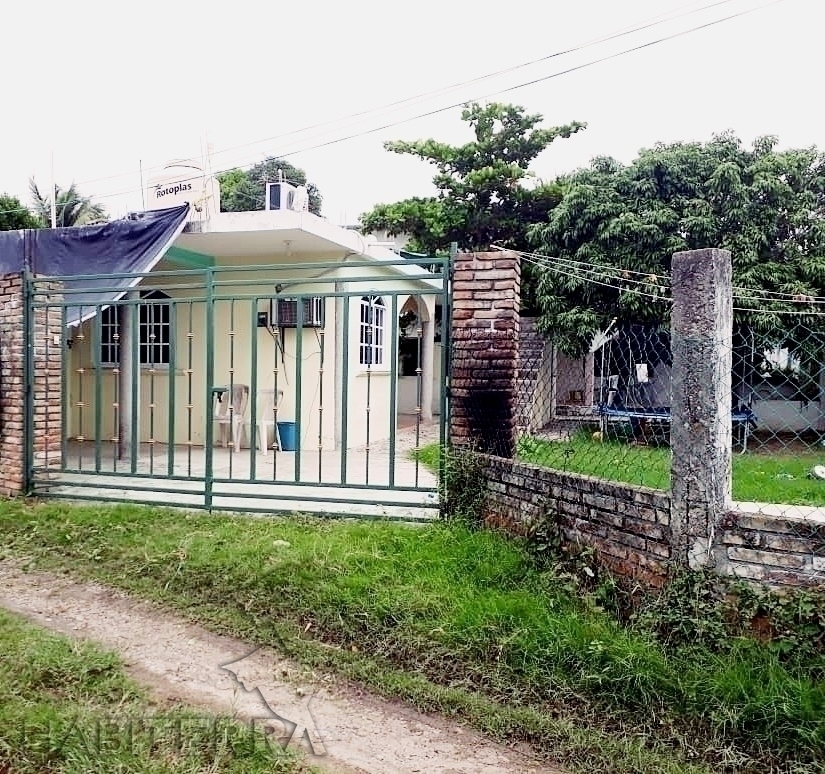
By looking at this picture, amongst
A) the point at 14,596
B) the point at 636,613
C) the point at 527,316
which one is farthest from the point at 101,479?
the point at 527,316

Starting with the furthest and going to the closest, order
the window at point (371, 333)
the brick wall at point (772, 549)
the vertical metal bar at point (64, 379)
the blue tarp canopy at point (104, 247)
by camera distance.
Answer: the window at point (371, 333) → the blue tarp canopy at point (104, 247) → the vertical metal bar at point (64, 379) → the brick wall at point (772, 549)

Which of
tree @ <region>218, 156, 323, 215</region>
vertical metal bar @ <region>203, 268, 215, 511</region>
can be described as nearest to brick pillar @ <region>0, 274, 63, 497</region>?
vertical metal bar @ <region>203, 268, 215, 511</region>

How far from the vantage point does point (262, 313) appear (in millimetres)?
8328

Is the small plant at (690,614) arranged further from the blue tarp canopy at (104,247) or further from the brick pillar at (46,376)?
the blue tarp canopy at (104,247)

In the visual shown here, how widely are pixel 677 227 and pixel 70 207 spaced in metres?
16.3

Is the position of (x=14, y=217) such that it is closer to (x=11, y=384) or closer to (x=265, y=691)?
(x=11, y=384)

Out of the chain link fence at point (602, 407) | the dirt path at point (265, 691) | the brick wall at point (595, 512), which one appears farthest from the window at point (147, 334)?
the brick wall at point (595, 512)

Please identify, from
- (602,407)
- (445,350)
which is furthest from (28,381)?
(602,407)

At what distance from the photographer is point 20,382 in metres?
5.66

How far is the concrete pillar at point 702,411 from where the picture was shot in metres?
2.86

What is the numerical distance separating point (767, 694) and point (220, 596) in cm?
262

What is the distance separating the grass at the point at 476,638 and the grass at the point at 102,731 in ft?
2.15

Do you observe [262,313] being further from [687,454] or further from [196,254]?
[687,454]

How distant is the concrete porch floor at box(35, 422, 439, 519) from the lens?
4746 millimetres
